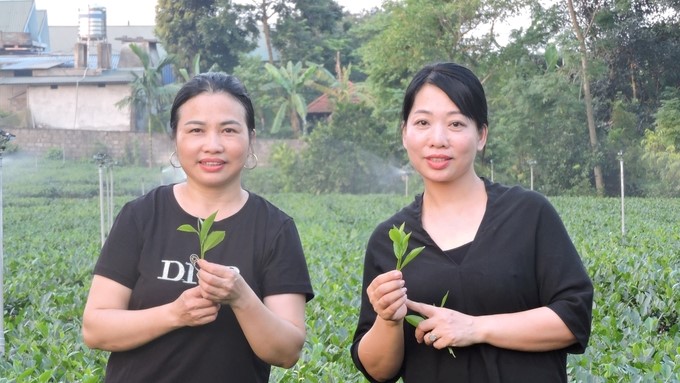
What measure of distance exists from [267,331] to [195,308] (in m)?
0.17

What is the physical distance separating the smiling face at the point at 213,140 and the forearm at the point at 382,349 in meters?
0.43

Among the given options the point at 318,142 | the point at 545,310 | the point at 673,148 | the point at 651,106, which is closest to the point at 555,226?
the point at 545,310

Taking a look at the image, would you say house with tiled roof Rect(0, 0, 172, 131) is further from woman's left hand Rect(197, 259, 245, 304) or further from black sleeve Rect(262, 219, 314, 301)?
woman's left hand Rect(197, 259, 245, 304)

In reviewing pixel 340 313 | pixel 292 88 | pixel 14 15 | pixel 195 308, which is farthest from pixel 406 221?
pixel 14 15

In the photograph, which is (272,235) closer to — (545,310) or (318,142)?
(545,310)

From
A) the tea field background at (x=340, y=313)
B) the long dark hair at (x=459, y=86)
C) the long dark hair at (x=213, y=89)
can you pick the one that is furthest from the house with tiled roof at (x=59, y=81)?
the long dark hair at (x=459, y=86)

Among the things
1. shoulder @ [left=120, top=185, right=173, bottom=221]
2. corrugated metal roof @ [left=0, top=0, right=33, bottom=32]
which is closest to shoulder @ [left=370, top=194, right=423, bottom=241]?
shoulder @ [left=120, top=185, right=173, bottom=221]

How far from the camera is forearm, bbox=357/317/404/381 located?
2.19 m

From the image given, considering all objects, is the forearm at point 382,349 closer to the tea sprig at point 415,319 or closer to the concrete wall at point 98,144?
the tea sprig at point 415,319

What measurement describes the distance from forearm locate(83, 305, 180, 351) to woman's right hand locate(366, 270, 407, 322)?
0.39 m

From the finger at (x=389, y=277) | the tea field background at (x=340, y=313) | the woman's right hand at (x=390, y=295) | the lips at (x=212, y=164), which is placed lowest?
the tea field background at (x=340, y=313)

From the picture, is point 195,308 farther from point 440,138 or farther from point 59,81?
point 59,81

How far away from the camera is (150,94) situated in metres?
33.8

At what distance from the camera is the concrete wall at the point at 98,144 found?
3120 centimetres
